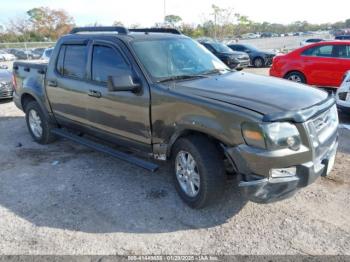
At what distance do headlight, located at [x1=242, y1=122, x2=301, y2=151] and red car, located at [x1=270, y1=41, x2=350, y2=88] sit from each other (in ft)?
22.8

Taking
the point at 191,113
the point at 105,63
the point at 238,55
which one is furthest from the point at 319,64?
the point at 238,55

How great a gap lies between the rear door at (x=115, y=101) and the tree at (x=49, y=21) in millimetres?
63856

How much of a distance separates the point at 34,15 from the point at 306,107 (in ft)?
245

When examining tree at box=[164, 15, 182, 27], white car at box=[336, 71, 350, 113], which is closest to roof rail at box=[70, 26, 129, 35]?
white car at box=[336, 71, 350, 113]

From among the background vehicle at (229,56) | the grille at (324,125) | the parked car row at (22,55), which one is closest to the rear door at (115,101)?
the grille at (324,125)

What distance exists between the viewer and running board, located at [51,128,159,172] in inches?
153

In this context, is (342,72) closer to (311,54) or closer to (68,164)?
(311,54)

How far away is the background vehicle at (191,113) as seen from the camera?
9.77 feet

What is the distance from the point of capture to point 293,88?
368 centimetres

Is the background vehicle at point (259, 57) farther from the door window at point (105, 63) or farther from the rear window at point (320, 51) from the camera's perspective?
the door window at point (105, 63)

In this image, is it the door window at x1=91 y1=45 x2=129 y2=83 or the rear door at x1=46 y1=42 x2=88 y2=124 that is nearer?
the door window at x1=91 y1=45 x2=129 y2=83

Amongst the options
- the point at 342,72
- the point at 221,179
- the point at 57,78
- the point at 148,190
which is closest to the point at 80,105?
the point at 57,78

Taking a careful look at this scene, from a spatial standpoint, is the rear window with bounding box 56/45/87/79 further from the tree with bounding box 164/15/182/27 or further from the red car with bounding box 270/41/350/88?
the tree with bounding box 164/15/182/27

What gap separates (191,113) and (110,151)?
1.53 metres
